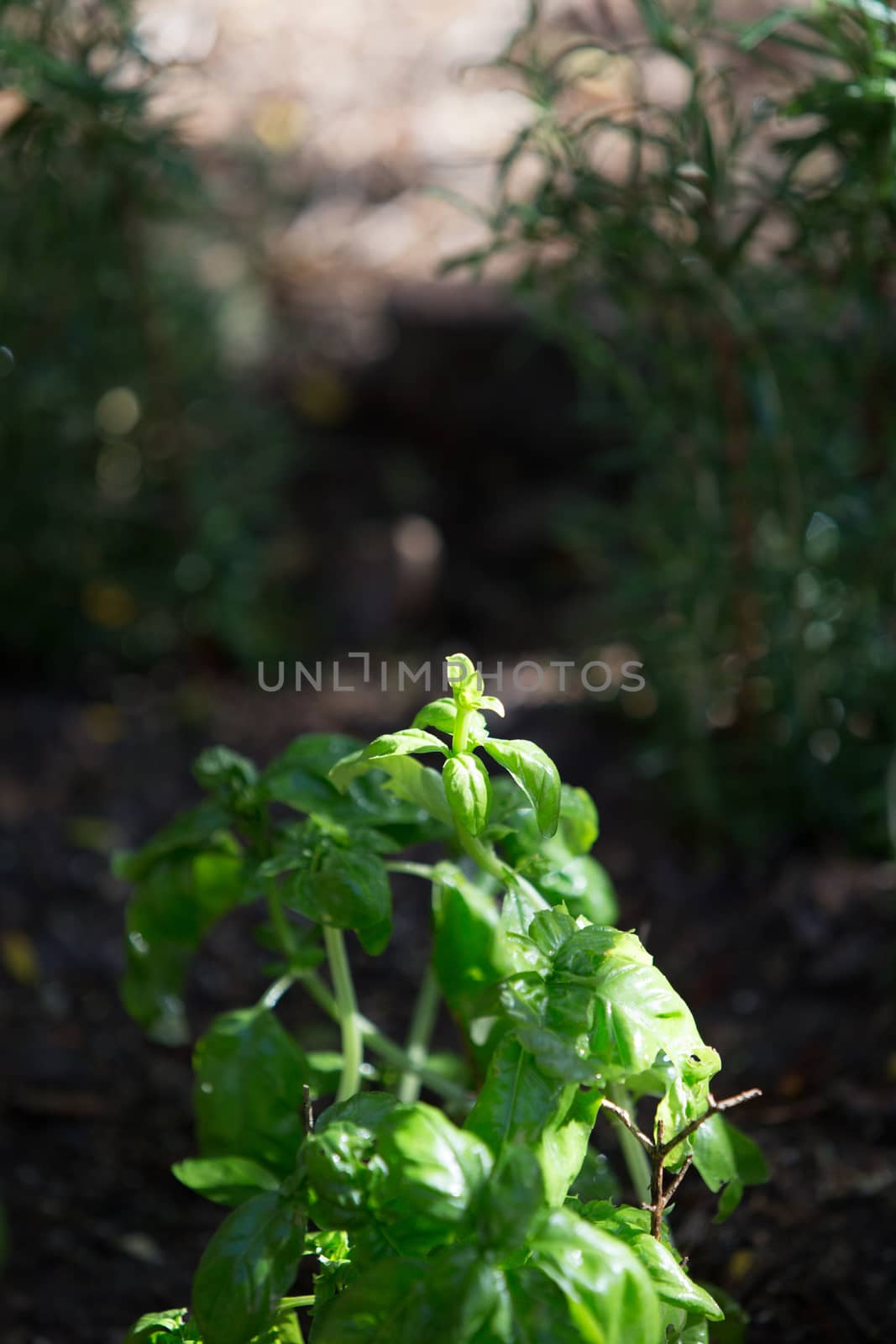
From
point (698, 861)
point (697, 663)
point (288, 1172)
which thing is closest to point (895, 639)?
point (697, 663)

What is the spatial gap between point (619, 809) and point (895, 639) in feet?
1.96

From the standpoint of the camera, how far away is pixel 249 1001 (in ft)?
6.82

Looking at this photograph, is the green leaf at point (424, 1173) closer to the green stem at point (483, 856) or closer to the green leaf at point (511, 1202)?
the green leaf at point (511, 1202)

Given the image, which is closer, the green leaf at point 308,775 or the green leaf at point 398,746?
the green leaf at point 398,746

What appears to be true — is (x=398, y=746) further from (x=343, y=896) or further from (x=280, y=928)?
(x=280, y=928)

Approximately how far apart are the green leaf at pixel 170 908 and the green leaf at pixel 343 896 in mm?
232

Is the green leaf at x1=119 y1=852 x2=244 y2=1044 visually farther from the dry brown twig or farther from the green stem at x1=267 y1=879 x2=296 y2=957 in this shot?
the dry brown twig

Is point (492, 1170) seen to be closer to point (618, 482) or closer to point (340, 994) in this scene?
point (340, 994)

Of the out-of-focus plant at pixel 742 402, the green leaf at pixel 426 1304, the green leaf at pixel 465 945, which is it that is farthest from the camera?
the out-of-focus plant at pixel 742 402

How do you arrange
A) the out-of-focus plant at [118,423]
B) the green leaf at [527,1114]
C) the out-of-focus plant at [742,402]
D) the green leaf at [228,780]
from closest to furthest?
the green leaf at [527,1114] < the green leaf at [228,780] < the out-of-focus plant at [742,402] < the out-of-focus plant at [118,423]

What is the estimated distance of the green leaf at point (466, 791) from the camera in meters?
0.99

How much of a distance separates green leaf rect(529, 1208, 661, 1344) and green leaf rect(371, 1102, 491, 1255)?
0.06 meters

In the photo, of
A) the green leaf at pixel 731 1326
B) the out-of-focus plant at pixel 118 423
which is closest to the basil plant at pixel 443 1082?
the green leaf at pixel 731 1326

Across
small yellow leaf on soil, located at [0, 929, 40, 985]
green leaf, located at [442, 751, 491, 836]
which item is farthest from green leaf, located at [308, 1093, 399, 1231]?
small yellow leaf on soil, located at [0, 929, 40, 985]
